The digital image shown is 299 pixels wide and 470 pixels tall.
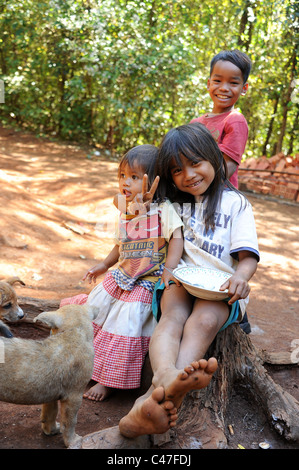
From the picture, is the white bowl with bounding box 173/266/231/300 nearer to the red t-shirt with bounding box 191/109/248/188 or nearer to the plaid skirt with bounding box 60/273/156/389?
the plaid skirt with bounding box 60/273/156/389

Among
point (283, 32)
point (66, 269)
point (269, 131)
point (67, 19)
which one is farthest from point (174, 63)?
point (66, 269)

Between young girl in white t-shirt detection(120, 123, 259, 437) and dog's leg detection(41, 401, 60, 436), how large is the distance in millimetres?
564

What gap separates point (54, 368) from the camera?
228 cm

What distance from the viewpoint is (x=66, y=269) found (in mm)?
5941

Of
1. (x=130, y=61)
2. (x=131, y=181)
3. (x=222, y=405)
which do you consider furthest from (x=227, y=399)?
(x=130, y=61)

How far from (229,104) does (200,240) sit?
135 cm

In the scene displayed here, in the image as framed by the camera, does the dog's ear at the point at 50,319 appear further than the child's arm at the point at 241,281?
No

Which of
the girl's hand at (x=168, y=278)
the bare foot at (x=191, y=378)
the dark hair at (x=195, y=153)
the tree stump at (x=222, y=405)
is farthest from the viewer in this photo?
the dark hair at (x=195, y=153)

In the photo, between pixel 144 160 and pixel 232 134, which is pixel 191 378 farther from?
pixel 232 134

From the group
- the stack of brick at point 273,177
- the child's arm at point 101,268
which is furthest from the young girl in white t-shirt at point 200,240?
the stack of brick at point 273,177

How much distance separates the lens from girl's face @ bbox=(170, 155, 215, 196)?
2.94 meters

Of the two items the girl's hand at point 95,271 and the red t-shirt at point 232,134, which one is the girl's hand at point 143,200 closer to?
the girl's hand at point 95,271

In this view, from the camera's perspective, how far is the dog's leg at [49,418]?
2.43 meters

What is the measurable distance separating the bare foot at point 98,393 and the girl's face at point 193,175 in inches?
56.5
